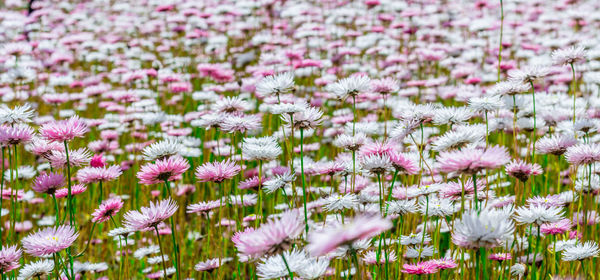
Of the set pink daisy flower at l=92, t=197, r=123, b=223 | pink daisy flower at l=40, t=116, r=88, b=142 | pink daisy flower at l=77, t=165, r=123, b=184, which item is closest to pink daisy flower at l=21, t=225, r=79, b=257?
pink daisy flower at l=92, t=197, r=123, b=223

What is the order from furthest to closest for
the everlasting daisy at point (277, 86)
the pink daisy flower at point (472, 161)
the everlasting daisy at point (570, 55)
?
the everlasting daisy at point (570, 55) < the everlasting daisy at point (277, 86) < the pink daisy flower at point (472, 161)

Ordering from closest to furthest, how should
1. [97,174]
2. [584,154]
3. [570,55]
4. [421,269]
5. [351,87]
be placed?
[421,269]
[584,154]
[351,87]
[97,174]
[570,55]

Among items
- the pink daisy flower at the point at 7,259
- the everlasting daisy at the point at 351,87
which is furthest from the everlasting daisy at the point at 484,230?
the pink daisy flower at the point at 7,259

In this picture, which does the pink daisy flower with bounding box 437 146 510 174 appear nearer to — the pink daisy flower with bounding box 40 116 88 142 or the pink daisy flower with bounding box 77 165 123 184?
the pink daisy flower with bounding box 40 116 88 142

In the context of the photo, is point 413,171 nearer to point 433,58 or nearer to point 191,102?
point 433,58

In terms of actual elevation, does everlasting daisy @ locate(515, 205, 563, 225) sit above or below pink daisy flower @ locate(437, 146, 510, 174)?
below

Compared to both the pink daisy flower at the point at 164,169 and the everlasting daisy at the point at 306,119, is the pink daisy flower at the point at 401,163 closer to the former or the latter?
the everlasting daisy at the point at 306,119

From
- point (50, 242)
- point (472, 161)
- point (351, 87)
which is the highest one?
point (351, 87)

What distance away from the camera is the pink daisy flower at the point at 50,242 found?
1401 millimetres

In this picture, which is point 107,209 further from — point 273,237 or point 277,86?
point 273,237

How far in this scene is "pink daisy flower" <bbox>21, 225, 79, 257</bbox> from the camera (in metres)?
1.40

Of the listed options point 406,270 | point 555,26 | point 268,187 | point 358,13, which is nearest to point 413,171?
point 406,270

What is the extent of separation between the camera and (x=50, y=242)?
1.42 m

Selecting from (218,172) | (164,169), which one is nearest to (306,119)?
(218,172)
